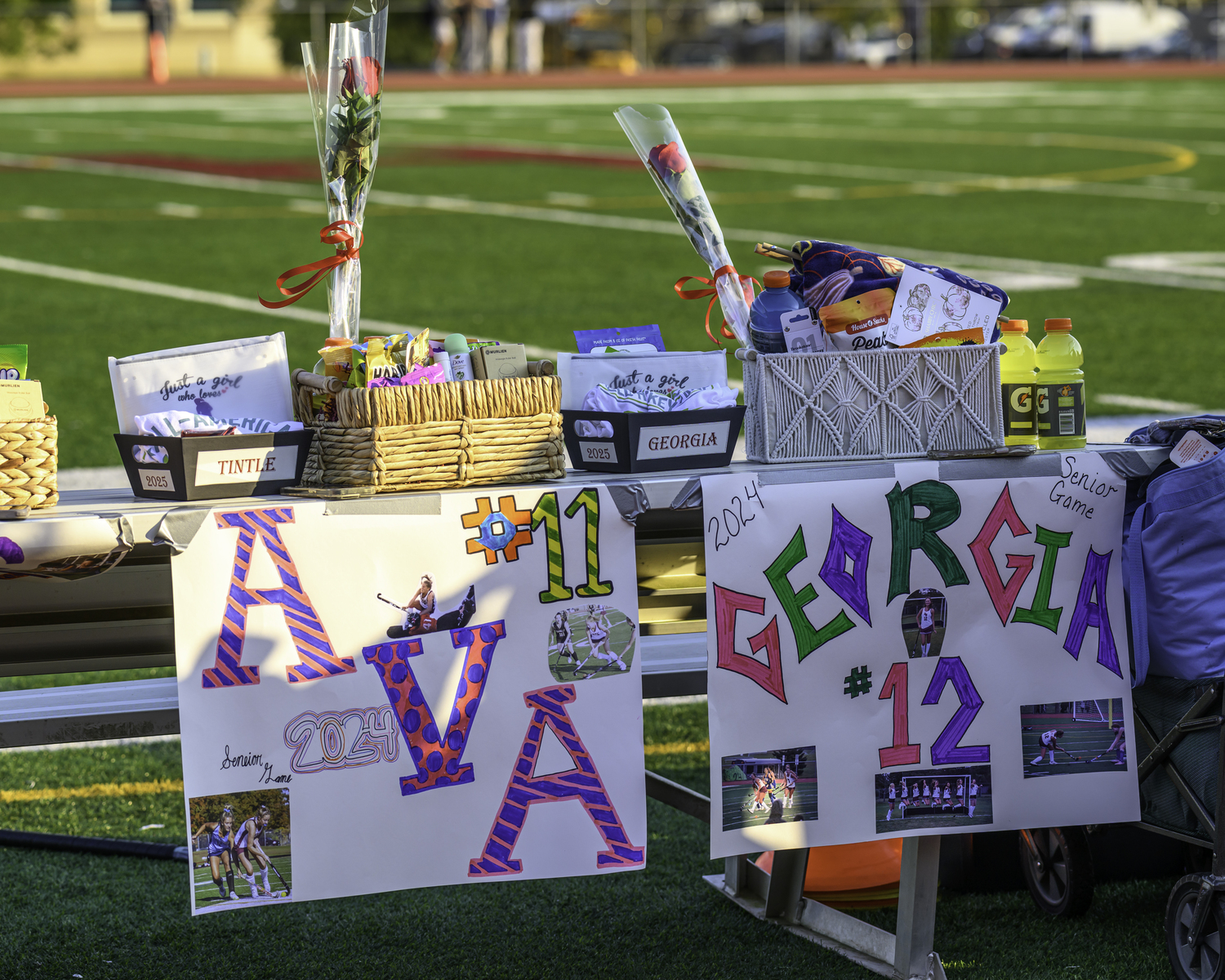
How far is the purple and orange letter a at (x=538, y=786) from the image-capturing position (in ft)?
8.89

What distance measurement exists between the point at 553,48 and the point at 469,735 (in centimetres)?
3708

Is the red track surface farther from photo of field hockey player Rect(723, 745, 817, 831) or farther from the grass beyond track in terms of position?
photo of field hockey player Rect(723, 745, 817, 831)

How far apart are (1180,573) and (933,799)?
0.58 meters

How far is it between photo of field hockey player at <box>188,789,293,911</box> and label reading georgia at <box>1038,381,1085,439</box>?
4.80 ft

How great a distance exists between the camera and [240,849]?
2.58 meters

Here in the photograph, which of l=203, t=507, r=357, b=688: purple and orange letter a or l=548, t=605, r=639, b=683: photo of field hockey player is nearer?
l=203, t=507, r=357, b=688: purple and orange letter a

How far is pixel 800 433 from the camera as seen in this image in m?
2.87

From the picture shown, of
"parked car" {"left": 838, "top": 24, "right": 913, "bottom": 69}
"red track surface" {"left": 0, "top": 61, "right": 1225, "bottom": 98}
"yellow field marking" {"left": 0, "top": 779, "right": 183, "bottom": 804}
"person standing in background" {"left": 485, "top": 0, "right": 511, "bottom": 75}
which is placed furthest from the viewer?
"parked car" {"left": 838, "top": 24, "right": 913, "bottom": 69}

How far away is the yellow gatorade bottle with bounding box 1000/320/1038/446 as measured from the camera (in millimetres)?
2951

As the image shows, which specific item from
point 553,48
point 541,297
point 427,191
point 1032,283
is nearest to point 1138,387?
point 1032,283

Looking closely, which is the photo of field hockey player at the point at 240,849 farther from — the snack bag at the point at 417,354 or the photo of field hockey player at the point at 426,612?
the snack bag at the point at 417,354

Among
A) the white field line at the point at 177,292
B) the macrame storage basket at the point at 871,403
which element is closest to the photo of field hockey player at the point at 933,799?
the macrame storage basket at the point at 871,403

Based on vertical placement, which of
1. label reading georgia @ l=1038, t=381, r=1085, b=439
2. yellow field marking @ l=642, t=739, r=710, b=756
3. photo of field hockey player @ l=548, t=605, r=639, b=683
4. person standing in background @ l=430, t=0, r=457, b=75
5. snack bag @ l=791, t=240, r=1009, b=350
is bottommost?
yellow field marking @ l=642, t=739, r=710, b=756

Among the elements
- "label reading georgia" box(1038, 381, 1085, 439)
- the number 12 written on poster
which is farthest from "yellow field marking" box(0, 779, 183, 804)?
"label reading georgia" box(1038, 381, 1085, 439)
